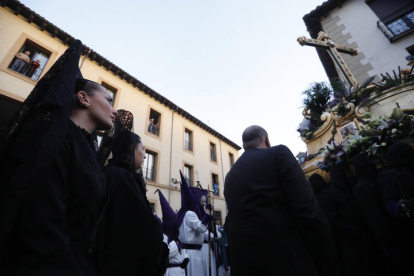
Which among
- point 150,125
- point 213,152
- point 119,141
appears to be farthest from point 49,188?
point 213,152

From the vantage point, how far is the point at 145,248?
140 centimetres

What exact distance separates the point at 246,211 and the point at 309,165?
3509mm

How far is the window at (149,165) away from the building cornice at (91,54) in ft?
15.3

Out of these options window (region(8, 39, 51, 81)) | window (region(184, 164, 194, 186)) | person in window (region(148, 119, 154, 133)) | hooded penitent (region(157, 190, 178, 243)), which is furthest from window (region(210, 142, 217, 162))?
hooded penitent (region(157, 190, 178, 243))

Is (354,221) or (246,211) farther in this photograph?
(354,221)

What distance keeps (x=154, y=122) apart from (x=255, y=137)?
45.8 ft

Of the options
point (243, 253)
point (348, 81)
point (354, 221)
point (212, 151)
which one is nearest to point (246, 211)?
point (243, 253)

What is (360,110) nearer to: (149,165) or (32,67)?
(149,165)

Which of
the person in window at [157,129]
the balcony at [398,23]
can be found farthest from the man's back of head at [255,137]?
the person in window at [157,129]

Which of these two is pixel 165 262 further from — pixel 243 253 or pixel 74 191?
pixel 74 191

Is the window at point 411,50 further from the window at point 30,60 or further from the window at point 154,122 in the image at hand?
the window at point 30,60

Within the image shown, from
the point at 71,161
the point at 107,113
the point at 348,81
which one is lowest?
the point at 71,161

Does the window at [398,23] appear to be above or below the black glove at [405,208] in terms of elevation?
above

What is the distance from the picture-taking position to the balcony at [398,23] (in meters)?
6.52
